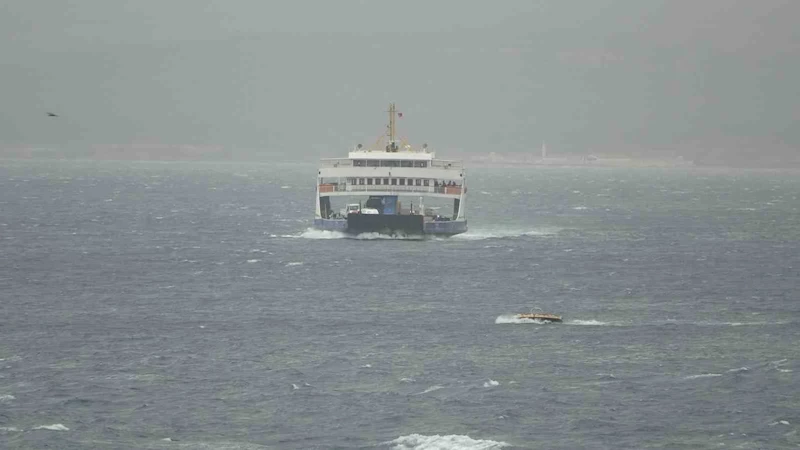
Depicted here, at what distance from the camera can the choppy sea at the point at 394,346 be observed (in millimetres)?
56031

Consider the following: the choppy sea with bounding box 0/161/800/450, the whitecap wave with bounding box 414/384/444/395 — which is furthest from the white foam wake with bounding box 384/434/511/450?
the whitecap wave with bounding box 414/384/444/395

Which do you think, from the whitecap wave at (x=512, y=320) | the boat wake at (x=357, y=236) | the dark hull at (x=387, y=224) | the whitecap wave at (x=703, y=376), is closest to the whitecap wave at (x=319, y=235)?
the boat wake at (x=357, y=236)

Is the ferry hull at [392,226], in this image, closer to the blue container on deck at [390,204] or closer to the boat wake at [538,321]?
the blue container on deck at [390,204]

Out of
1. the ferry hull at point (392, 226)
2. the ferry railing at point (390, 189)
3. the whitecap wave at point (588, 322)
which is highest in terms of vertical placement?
the ferry railing at point (390, 189)

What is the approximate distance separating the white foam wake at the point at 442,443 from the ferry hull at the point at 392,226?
7550 centimetres

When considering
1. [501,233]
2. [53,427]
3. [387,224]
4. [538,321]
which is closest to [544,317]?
[538,321]

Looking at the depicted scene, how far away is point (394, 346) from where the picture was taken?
7225 centimetres

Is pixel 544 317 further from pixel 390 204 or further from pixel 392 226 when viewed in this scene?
pixel 390 204

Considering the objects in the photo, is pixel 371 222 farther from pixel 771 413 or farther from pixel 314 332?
pixel 771 413

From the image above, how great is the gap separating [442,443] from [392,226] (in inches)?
3042

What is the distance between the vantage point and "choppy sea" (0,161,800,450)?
184 ft

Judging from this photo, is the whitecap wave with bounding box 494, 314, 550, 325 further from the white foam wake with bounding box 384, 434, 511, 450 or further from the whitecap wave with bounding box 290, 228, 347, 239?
the whitecap wave with bounding box 290, 228, 347, 239

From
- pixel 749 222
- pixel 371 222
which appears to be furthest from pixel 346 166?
pixel 749 222

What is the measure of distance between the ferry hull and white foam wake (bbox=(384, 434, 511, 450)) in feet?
248
